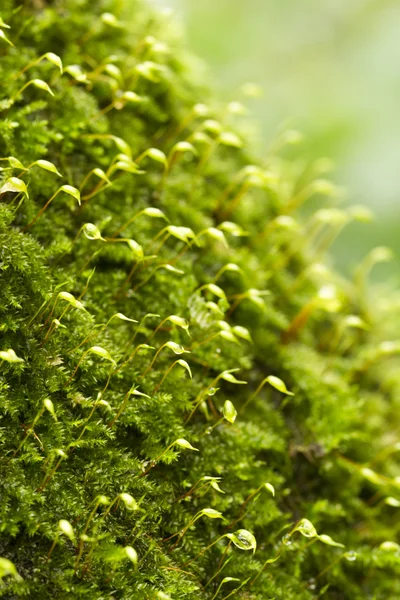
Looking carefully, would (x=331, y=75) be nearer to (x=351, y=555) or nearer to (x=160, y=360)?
(x=160, y=360)

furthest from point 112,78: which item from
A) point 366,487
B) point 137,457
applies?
point 366,487

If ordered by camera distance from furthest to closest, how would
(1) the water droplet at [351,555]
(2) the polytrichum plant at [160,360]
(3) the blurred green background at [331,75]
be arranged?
(3) the blurred green background at [331,75], (1) the water droplet at [351,555], (2) the polytrichum plant at [160,360]

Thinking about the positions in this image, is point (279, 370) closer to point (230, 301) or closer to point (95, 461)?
point (230, 301)

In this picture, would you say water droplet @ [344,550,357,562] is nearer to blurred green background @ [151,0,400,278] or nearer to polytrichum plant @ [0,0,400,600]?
polytrichum plant @ [0,0,400,600]

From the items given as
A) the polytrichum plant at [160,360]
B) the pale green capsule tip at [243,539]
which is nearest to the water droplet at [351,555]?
the polytrichum plant at [160,360]

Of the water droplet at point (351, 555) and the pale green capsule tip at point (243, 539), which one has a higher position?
the pale green capsule tip at point (243, 539)

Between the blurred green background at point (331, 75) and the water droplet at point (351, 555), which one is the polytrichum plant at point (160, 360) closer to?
the water droplet at point (351, 555)

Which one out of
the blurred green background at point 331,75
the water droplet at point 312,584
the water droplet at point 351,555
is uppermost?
the blurred green background at point 331,75

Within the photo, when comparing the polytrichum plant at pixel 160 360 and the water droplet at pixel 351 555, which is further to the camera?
the water droplet at pixel 351 555
